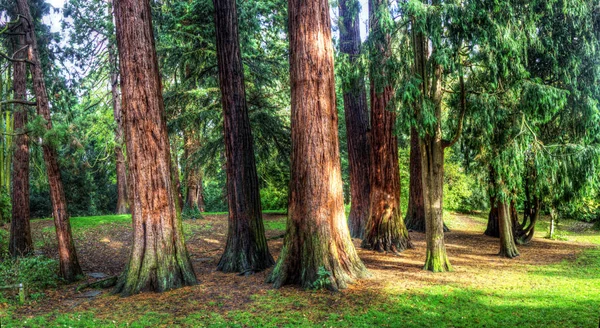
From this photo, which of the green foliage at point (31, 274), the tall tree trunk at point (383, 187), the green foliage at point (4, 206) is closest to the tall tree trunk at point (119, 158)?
the green foliage at point (4, 206)

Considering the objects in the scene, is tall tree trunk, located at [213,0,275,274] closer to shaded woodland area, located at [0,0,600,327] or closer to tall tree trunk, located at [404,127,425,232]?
shaded woodland area, located at [0,0,600,327]

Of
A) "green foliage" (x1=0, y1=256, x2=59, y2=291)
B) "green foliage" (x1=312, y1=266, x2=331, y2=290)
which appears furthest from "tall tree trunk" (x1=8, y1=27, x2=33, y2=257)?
"green foliage" (x1=312, y1=266, x2=331, y2=290)

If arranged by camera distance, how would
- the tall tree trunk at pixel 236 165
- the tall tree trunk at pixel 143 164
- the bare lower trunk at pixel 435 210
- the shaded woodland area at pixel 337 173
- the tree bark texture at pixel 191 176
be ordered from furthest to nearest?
the tree bark texture at pixel 191 176 → the tall tree trunk at pixel 236 165 → the bare lower trunk at pixel 435 210 → the tall tree trunk at pixel 143 164 → the shaded woodland area at pixel 337 173

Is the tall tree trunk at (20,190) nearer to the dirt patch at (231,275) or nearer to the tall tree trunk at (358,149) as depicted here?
the dirt patch at (231,275)

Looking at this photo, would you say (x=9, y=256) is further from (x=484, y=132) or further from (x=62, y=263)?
(x=484, y=132)

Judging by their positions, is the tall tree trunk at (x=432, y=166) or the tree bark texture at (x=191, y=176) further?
the tree bark texture at (x=191, y=176)

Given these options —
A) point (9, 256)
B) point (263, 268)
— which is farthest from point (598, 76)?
point (9, 256)

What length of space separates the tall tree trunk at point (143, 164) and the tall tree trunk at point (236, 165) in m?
1.57

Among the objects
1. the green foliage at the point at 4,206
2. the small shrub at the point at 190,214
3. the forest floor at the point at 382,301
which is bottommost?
the forest floor at the point at 382,301

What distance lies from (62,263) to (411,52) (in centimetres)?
794

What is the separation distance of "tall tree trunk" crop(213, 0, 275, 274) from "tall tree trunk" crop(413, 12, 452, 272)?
10.6 ft

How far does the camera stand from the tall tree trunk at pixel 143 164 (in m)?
6.46

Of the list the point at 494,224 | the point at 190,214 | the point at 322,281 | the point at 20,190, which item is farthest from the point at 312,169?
the point at 190,214

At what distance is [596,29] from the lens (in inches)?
350
